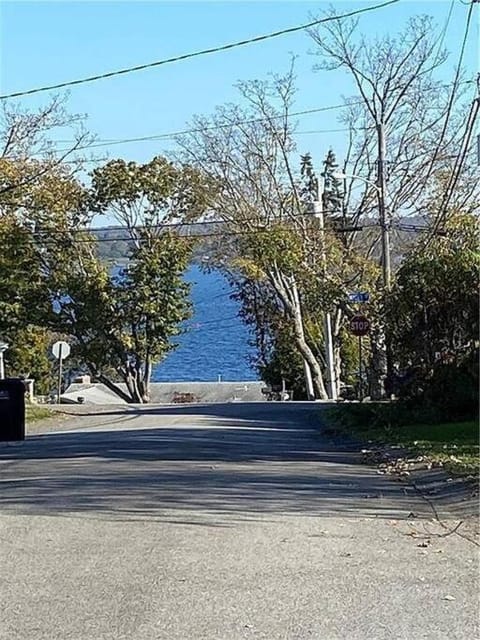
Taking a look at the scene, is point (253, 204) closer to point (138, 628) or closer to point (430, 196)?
point (430, 196)

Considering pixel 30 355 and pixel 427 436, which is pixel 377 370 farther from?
pixel 30 355

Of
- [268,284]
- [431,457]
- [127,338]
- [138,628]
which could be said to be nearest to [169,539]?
[138,628]

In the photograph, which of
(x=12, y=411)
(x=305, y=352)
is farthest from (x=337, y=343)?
(x=12, y=411)

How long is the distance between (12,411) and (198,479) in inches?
364

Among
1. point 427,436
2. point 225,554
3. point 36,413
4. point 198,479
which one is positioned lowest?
point 225,554

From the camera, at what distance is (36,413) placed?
33.6 meters

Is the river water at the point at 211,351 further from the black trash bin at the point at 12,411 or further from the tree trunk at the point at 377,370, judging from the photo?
the black trash bin at the point at 12,411

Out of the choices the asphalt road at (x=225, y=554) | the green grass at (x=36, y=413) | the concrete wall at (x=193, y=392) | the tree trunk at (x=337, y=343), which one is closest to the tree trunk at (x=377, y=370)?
the green grass at (x=36, y=413)

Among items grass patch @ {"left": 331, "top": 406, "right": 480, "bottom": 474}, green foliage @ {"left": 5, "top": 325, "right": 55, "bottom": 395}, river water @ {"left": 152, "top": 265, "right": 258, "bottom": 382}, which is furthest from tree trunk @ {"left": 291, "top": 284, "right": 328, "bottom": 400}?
river water @ {"left": 152, "top": 265, "right": 258, "bottom": 382}

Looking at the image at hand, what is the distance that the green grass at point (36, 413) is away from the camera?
32412 mm

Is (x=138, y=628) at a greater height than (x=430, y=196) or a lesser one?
lesser

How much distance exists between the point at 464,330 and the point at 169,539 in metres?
14.5

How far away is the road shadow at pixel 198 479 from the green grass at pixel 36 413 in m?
10.7

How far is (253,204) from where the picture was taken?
154 ft
